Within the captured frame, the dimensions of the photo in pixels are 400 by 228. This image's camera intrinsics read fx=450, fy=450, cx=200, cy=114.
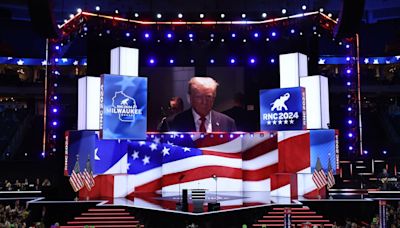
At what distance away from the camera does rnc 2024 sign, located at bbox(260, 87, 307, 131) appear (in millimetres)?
13414

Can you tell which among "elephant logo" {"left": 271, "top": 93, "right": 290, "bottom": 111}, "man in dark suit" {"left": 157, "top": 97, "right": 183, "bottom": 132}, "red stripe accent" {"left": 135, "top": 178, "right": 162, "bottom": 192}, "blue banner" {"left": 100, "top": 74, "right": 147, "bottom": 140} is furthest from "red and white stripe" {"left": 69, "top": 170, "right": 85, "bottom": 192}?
"elephant logo" {"left": 271, "top": 93, "right": 290, "bottom": 111}

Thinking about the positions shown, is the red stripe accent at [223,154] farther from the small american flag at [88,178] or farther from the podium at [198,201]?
the podium at [198,201]

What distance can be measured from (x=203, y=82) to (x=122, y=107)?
3.65m

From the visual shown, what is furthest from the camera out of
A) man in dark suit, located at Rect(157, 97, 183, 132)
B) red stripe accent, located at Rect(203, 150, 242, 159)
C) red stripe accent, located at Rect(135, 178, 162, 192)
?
man in dark suit, located at Rect(157, 97, 183, 132)

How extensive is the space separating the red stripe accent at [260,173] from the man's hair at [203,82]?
3093 mm

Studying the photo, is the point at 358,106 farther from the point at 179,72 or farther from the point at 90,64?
the point at 90,64

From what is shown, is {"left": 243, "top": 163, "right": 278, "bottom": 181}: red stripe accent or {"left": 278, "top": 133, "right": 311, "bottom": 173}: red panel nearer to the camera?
{"left": 278, "top": 133, "right": 311, "bottom": 173}: red panel

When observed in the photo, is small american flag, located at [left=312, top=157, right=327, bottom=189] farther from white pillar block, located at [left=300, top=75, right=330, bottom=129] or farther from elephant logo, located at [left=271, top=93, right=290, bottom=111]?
elephant logo, located at [left=271, top=93, right=290, bottom=111]

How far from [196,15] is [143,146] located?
4.76 m

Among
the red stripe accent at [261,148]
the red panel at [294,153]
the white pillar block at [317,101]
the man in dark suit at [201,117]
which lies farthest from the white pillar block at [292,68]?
the man in dark suit at [201,117]

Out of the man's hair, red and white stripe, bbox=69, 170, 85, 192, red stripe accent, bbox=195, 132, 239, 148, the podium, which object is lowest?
the podium

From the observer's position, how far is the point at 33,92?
80.2ft

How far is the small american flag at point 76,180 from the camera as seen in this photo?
40.0ft

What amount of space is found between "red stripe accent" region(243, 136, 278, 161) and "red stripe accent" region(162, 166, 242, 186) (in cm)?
63
